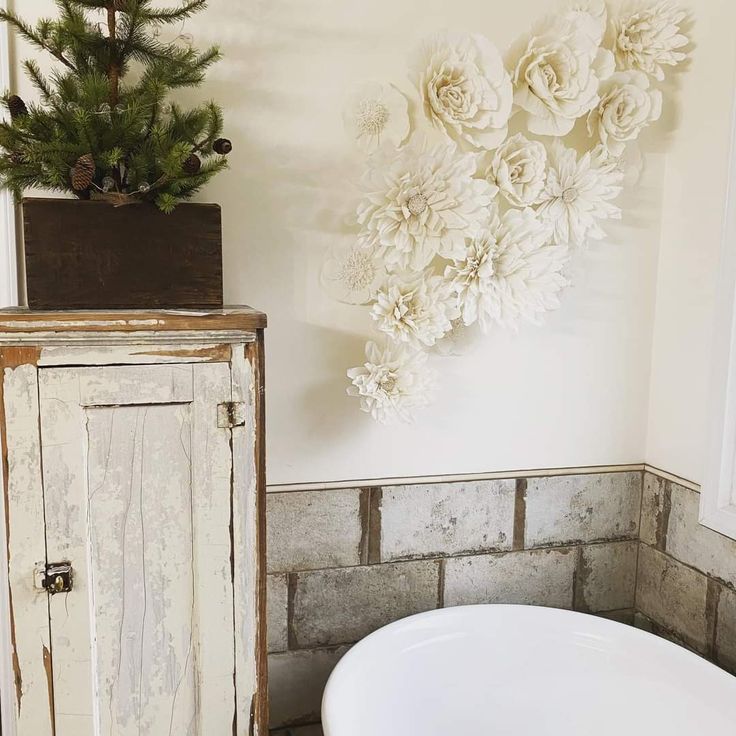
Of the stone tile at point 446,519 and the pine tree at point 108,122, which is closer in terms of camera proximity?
the pine tree at point 108,122

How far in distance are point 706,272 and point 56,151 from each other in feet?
4.69

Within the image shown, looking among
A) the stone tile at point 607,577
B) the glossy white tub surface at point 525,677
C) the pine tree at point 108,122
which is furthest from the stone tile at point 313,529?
the pine tree at point 108,122

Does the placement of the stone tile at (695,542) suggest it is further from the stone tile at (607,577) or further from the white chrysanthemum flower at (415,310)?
the white chrysanthemum flower at (415,310)

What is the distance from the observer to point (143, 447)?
1155 millimetres

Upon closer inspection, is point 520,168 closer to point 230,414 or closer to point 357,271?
point 357,271

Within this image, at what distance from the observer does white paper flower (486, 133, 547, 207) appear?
1583 mm

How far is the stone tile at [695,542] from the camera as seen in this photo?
1.60 meters

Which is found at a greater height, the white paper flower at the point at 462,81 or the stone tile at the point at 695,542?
the white paper flower at the point at 462,81

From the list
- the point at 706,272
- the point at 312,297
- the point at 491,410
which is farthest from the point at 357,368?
the point at 706,272

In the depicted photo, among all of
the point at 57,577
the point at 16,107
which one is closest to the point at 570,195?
the point at 16,107

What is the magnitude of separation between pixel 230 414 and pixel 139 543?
262mm

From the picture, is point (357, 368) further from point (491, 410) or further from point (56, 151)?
point (56, 151)

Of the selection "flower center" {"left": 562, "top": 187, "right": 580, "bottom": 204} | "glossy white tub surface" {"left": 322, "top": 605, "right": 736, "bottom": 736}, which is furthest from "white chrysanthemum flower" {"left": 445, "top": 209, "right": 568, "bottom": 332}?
"glossy white tub surface" {"left": 322, "top": 605, "right": 736, "bottom": 736}

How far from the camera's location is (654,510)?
6.07ft
